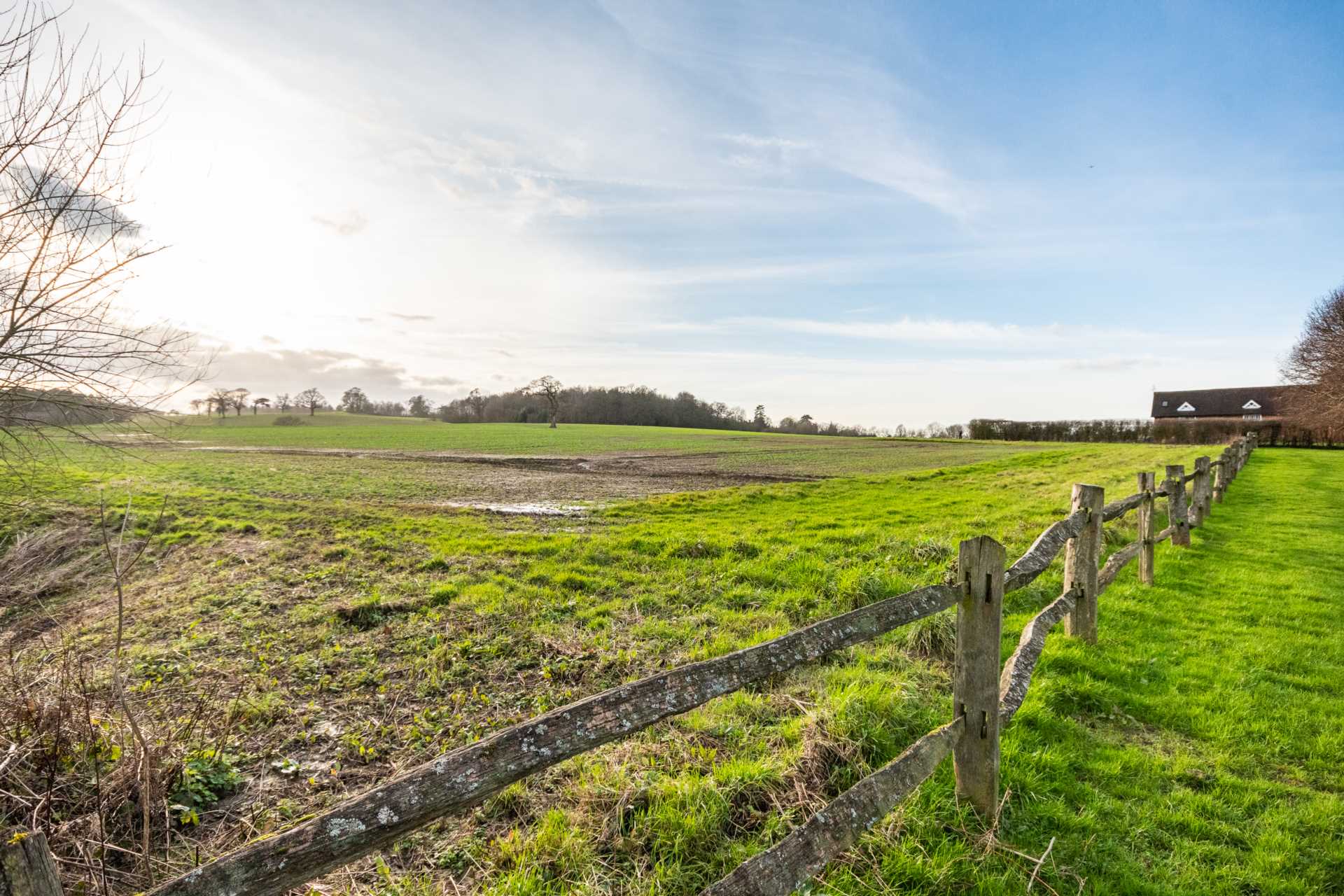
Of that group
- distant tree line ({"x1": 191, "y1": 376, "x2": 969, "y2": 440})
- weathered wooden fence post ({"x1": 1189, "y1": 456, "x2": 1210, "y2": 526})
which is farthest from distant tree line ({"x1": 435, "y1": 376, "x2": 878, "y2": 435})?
weathered wooden fence post ({"x1": 1189, "y1": 456, "x2": 1210, "y2": 526})

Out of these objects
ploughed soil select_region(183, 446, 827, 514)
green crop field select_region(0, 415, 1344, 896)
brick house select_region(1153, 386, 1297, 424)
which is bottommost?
green crop field select_region(0, 415, 1344, 896)

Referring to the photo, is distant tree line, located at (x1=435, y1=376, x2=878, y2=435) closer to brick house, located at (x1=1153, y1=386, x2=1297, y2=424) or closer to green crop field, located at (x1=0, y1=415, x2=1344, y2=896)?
brick house, located at (x1=1153, y1=386, x2=1297, y2=424)

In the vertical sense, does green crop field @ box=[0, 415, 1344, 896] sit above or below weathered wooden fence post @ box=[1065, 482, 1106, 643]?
below

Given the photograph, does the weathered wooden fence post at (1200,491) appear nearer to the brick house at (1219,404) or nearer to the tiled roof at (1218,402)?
the brick house at (1219,404)

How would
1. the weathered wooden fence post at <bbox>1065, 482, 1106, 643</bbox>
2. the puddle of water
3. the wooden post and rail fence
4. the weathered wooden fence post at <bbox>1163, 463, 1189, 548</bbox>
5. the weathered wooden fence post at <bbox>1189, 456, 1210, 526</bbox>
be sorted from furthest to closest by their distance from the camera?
the puddle of water
the weathered wooden fence post at <bbox>1189, 456, 1210, 526</bbox>
the weathered wooden fence post at <bbox>1163, 463, 1189, 548</bbox>
the weathered wooden fence post at <bbox>1065, 482, 1106, 643</bbox>
the wooden post and rail fence

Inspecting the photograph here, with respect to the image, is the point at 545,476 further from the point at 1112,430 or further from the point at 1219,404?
the point at 1219,404

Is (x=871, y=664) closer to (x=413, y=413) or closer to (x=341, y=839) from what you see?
(x=341, y=839)

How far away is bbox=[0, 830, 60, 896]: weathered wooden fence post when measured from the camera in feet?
4.39

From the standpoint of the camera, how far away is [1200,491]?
13.1 metres

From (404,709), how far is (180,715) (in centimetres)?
202

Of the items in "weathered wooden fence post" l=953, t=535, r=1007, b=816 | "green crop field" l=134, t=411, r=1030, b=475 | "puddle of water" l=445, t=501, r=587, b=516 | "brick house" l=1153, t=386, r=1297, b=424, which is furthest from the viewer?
"brick house" l=1153, t=386, r=1297, b=424

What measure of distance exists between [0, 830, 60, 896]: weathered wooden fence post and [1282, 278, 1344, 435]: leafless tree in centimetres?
5223

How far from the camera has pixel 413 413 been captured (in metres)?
133

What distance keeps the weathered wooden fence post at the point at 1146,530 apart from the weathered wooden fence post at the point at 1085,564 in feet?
11.1
